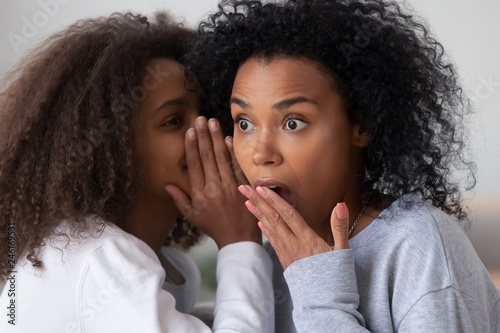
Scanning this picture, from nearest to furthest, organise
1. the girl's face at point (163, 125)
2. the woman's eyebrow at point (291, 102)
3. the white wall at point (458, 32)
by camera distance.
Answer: the woman's eyebrow at point (291, 102) → the girl's face at point (163, 125) → the white wall at point (458, 32)

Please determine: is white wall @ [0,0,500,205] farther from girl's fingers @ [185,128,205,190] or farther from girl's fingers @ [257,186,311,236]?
girl's fingers @ [257,186,311,236]

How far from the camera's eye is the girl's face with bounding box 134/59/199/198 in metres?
1.38

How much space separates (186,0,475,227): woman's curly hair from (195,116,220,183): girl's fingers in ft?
0.52

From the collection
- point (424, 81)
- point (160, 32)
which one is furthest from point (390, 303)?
point (160, 32)

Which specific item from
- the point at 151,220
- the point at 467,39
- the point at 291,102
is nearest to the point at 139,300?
the point at 151,220

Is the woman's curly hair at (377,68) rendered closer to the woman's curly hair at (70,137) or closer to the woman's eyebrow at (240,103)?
the woman's eyebrow at (240,103)

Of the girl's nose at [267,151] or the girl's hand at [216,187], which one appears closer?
the girl's nose at [267,151]

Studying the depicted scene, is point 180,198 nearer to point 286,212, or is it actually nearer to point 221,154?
point 221,154

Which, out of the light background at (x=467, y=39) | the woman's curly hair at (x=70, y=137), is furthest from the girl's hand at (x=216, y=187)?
the light background at (x=467, y=39)

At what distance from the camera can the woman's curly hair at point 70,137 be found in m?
1.27

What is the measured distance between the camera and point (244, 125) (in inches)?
49.1

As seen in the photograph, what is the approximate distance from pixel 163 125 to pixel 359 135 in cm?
45

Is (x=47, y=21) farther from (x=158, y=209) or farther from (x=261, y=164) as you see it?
(x=261, y=164)

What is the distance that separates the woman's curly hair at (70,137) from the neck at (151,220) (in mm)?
73
